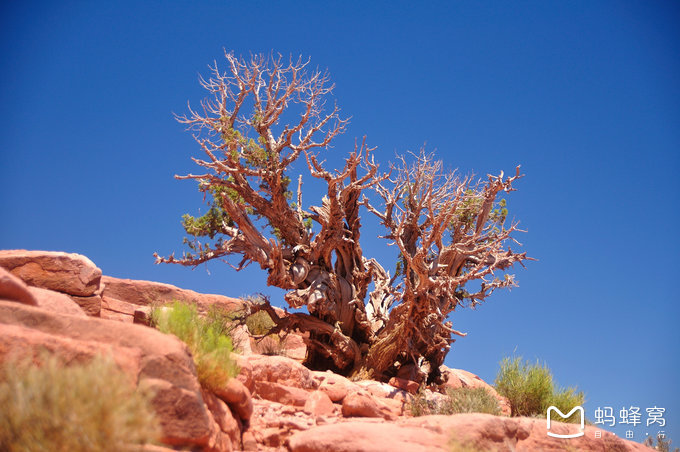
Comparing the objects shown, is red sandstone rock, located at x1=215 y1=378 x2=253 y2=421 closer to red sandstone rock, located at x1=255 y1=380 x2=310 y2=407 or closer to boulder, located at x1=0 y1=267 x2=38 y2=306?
red sandstone rock, located at x1=255 y1=380 x2=310 y2=407

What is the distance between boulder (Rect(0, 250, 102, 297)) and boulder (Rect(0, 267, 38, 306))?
396 cm

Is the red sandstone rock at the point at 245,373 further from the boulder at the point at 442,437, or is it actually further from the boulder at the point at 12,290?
the boulder at the point at 12,290

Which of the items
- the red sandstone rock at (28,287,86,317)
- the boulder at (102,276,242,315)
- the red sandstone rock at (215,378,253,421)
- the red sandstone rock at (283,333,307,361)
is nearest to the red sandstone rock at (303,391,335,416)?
the red sandstone rock at (215,378,253,421)

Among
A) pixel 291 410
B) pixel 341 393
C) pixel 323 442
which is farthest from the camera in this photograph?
pixel 341 393

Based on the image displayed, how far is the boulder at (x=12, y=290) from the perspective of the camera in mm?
5645

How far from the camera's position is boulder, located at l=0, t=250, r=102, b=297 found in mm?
9375

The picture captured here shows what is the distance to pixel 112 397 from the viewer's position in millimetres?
4012

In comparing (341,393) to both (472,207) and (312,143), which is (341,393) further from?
(472,207)

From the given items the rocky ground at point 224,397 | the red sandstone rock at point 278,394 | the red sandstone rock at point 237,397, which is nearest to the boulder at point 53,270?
the rocky ground at point 224,397

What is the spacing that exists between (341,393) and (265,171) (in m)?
7.38

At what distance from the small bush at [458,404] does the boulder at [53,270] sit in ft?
21.8

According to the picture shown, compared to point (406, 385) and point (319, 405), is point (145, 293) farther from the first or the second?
point (319, 405)

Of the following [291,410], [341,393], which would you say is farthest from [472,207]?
[291,410]

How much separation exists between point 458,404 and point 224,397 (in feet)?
17.8
